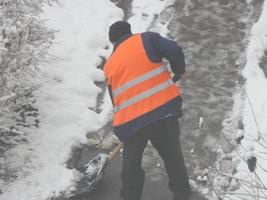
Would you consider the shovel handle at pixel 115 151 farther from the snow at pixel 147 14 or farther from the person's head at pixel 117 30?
the snow at pixel 147 14

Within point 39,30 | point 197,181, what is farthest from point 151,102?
point 39,30

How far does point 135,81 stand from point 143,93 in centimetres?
14

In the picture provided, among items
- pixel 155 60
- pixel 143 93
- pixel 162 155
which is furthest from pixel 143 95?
pixel 162 155

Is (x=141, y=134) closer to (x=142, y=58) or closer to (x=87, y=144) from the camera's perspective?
(x=142, y=58)

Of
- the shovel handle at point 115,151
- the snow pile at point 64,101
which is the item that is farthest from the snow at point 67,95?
the shovel handle at point 115,151

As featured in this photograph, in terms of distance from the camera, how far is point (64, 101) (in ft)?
24.8

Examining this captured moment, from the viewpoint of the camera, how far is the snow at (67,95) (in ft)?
20.8

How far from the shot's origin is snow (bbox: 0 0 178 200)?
20.8 ft

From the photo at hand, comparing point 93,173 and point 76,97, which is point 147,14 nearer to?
point 76,97

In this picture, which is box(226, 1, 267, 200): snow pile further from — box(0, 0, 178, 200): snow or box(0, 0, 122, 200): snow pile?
box(0, 0, 122, 200): snow pile

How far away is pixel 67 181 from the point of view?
6.27 m

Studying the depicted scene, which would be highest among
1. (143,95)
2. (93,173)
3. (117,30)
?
(117,30)

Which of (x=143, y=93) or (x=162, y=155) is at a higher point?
(x=143, y=93)

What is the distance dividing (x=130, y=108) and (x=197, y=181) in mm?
1450
